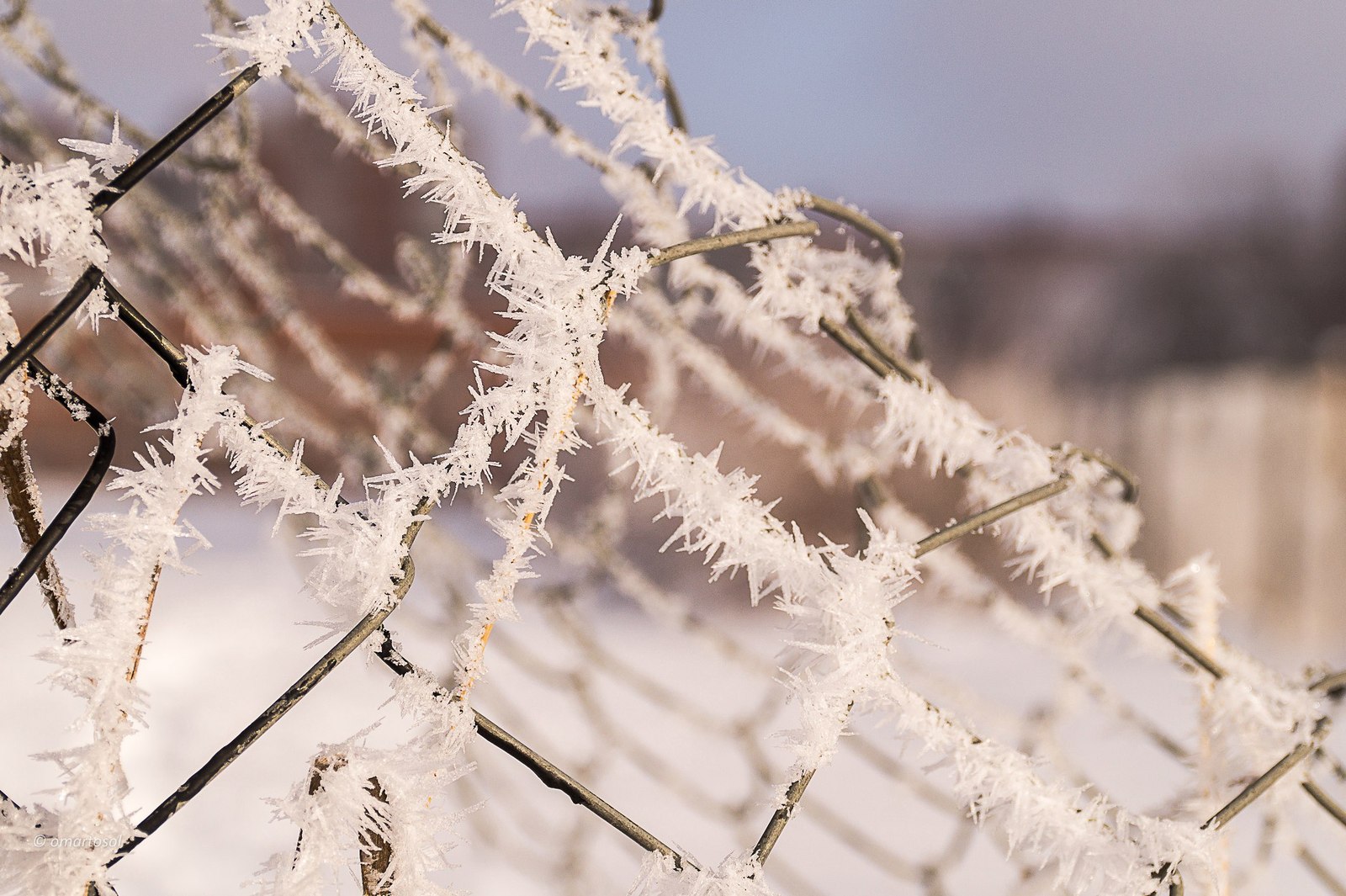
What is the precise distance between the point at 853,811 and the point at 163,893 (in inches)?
37.0

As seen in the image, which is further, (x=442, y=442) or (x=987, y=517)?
(x=442, y=442)

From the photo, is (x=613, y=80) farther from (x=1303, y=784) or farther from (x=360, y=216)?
(x=360, y=216)

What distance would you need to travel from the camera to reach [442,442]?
76 cm

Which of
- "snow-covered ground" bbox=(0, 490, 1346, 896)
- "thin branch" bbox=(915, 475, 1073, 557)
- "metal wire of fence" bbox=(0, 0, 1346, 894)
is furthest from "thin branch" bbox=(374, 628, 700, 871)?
"snow-covered ground" bbox=(0, 490, 1346, 896)

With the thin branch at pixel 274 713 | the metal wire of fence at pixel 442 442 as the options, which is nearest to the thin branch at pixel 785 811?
the metal wire of fence at pixel 442 442

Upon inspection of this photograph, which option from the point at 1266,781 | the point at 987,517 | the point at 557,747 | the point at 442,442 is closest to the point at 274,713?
the point at 987,517

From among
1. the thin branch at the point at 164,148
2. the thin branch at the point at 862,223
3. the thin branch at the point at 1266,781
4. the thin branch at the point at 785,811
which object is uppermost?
the thin branch at the point at 862,223

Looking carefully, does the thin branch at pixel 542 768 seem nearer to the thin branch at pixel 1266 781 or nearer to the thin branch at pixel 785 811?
the thin branch at pixel 785 811

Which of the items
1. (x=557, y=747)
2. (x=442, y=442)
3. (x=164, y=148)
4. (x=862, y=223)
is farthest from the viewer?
(x=557, y=747)

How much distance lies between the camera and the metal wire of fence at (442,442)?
0.19 meters

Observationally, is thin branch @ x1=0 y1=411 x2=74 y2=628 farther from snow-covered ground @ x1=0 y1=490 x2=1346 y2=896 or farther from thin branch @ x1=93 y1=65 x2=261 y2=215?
snow-covered ground @ x1=0 y1=490 x2=1346 y2=896

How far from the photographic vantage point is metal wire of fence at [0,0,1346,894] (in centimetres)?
19

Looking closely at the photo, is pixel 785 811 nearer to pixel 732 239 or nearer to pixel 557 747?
pixel 732 239

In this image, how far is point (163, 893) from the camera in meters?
0.94
